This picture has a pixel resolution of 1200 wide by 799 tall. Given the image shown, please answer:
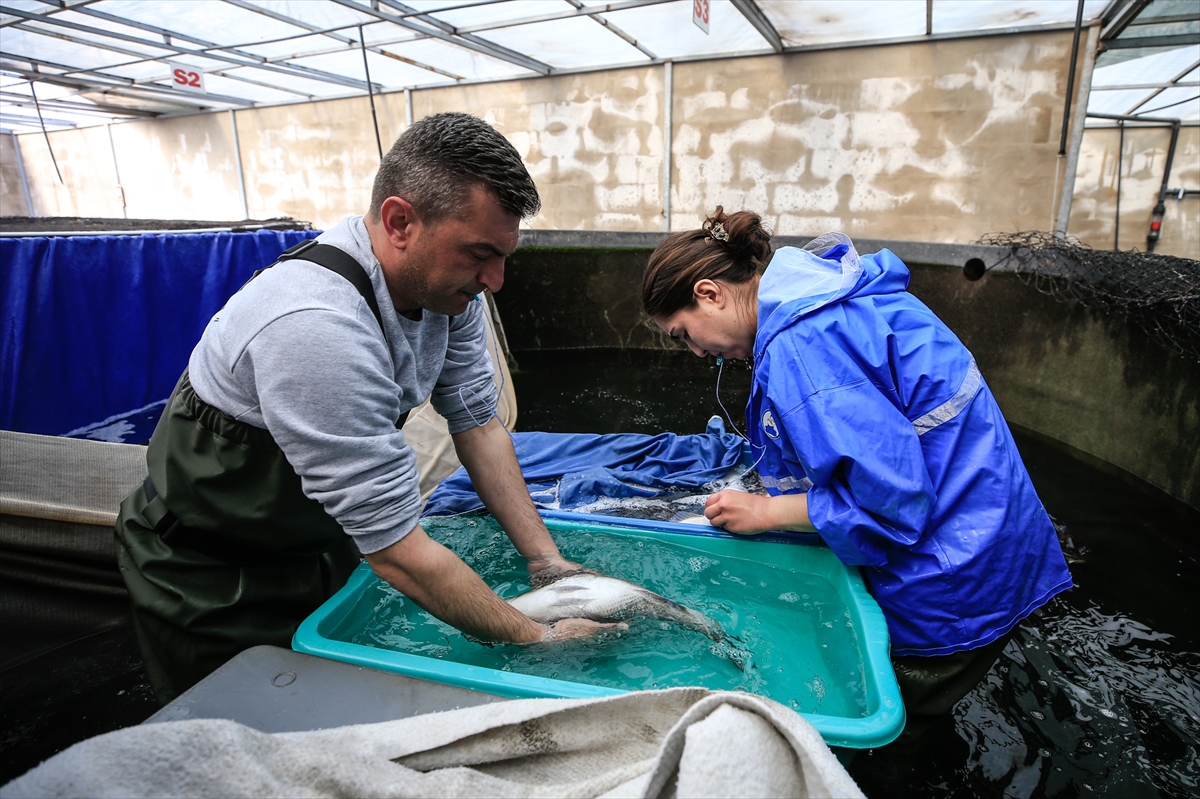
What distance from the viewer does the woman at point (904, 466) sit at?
1.41 meters

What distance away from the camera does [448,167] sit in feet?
4.22

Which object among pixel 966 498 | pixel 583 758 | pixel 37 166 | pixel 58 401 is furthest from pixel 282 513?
pixel 37 166

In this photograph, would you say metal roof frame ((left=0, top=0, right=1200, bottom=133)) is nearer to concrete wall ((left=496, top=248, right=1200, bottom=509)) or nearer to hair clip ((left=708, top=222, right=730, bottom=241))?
concrete wall ((left=496, top=248, right=1200, bottom=509))

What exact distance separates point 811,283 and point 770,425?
0.39 metres

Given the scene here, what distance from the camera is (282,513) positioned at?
4.72 feet

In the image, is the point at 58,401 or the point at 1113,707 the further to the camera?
the point at 58,401

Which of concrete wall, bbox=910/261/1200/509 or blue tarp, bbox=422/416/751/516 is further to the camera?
concrete wall, bbox=910/261/1200/509

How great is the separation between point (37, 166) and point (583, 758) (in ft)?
65.2

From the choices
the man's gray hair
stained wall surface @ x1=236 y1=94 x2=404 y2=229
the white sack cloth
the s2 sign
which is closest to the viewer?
the white sack cloth

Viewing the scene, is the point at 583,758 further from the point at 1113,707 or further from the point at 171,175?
the point at 171,175

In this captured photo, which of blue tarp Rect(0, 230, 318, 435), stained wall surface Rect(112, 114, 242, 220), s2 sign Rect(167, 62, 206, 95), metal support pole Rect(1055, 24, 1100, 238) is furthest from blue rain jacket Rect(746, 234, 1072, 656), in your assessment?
stained wall surface Rect(112, 114, 242, 220)

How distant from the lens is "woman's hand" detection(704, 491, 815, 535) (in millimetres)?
1653

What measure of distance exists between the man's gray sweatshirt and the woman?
0.92 meters

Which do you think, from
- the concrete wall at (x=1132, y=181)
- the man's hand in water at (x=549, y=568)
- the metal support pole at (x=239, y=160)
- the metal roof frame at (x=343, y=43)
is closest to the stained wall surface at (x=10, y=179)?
the metal roof frame at (x=343, y=43)
